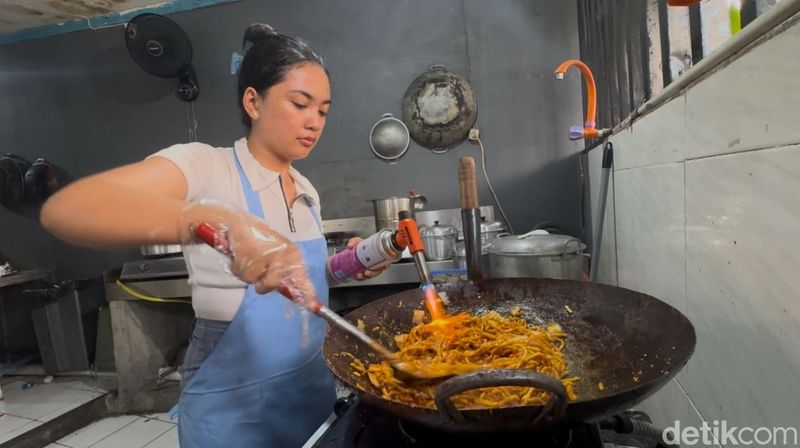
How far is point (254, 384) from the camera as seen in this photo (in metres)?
1.34

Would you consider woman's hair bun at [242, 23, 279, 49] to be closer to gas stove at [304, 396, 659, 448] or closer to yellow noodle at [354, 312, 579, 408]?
yellow noodle at [354, 312, 579, 408]

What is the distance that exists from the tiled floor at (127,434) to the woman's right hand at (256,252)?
2.87 meters

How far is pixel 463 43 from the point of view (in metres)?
3.74

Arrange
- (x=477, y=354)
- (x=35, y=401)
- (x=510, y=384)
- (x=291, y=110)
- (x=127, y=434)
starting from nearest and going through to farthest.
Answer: (x=510, y=384) < (x=477, y=354) < (x=291, y=110) < (x=127, y=434) < (x=35, y=401)

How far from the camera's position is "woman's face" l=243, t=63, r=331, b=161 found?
1.43m

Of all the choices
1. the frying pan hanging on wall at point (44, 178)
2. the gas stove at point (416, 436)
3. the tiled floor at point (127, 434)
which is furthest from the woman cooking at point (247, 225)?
the frying pan hanging on wall at point (44, 178)

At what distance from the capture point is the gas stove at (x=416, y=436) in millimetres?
782

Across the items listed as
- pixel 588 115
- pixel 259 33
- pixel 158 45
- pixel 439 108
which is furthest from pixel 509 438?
pixel 158 45

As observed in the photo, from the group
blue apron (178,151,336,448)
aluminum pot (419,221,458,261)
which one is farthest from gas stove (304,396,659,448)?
aluminum pot (419,221,458,261)

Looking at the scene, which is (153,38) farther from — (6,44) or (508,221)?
(508,221)

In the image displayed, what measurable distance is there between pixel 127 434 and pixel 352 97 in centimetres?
348

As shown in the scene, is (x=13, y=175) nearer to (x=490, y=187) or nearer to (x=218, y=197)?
(x=218, y=197)

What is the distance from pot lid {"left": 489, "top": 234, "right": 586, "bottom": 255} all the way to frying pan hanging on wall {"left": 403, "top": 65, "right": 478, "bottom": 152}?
214 centimetres

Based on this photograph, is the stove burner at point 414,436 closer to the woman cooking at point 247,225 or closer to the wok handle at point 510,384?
the wok handle at point 510,384
